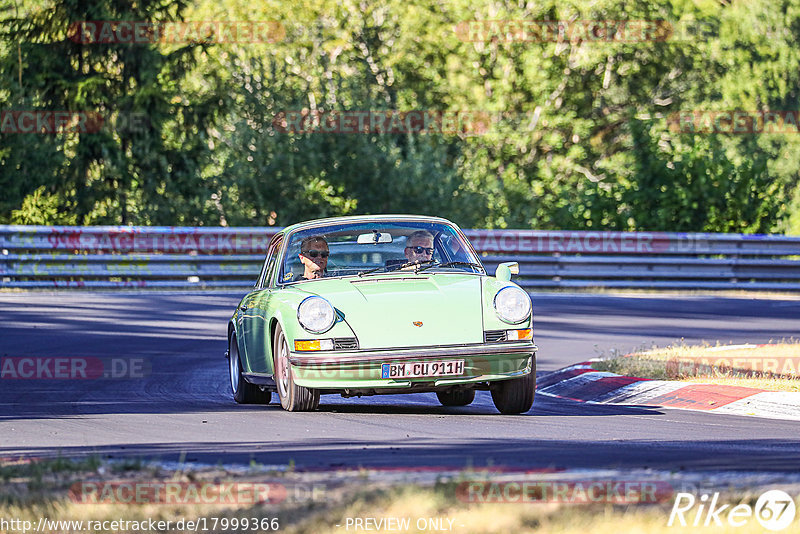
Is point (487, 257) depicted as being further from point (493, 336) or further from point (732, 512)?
point (732, 512)

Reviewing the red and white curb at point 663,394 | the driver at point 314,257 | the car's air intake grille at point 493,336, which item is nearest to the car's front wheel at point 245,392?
the driver at point 314,257

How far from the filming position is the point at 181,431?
8430 mm

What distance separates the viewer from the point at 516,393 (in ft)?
31.8

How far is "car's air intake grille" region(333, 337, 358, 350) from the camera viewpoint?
9258 mm

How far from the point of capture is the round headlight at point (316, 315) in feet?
30.4

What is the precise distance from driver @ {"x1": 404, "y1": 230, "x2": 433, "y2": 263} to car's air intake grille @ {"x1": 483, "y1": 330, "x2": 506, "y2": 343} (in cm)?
123

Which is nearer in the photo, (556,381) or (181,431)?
(181,431)

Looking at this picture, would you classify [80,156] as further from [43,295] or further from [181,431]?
[181,431]

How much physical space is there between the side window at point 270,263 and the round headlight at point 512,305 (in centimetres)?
228

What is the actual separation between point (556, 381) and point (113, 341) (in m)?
5.77

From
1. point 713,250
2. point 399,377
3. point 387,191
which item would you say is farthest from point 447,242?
point 387,191

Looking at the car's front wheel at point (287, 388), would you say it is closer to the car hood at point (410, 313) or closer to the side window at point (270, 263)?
the car hood at point (410, 313)

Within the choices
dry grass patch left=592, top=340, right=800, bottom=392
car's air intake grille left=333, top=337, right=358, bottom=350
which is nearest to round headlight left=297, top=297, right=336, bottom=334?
car's air intake grille left=333, top=337, right=358, bottom=350

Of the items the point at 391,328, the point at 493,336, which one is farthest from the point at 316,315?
the point at 493,336
